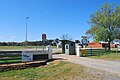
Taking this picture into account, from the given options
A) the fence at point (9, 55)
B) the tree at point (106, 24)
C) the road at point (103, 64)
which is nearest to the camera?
the road at point (103, 64)

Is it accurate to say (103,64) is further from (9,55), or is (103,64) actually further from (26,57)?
(9,55)

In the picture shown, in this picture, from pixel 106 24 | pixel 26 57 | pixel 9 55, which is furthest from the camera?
pixel 106 24

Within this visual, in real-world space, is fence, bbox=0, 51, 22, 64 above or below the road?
above

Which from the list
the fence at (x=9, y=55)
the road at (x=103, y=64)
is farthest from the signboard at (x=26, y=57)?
the road at (x=103, y=64)

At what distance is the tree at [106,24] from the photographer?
41219 millimetres

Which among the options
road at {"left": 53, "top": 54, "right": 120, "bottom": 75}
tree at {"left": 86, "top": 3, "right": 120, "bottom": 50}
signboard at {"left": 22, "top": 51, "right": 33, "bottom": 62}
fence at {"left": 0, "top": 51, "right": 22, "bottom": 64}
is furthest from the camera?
tree at {"left": 86, "top": 3, "right": 120, "bottom": 50}

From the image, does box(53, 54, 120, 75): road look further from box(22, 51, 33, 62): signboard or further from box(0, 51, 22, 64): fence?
box(0, 51, 22, 64): fence

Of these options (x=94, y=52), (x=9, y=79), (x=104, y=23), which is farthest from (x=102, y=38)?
(x=9, y=79)

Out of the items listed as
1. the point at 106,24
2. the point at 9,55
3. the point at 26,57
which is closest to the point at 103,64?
the point at 26,57

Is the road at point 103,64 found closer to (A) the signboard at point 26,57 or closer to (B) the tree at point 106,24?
(A) the signboard at point 26,57

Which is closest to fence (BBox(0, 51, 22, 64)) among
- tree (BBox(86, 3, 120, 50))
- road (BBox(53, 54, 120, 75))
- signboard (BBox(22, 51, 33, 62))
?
signboard (BBox(22, 51, 33, 62))

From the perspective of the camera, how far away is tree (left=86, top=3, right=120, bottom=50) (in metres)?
41.2

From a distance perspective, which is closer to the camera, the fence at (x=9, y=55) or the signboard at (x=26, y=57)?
the fence at (x=9, y=55)

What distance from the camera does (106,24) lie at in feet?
137
